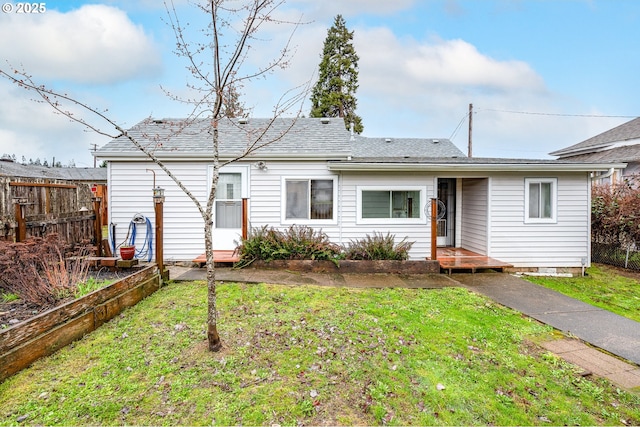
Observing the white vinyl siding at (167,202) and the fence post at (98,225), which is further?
the white vinyl siding at (167,202)

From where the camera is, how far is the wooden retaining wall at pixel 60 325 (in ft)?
8.84

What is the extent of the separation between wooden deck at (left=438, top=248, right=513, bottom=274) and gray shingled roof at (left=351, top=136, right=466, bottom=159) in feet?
19.8

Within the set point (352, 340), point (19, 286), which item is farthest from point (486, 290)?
point (19, 286)

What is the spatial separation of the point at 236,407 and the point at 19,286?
3.89 m

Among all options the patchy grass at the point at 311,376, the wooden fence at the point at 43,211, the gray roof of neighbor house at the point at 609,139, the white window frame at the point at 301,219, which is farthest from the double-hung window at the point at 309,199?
the gray roof of neighbor house at the point at 609,139

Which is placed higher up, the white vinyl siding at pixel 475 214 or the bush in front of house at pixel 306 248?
the white vinyl siding at pixel 475 214

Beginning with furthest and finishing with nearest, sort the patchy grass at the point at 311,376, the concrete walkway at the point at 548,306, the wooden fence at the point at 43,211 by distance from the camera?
the wooden fence at the point at 43,211, the concrete walkway at the point at 548,306, the patchy grass at the point at 311,376

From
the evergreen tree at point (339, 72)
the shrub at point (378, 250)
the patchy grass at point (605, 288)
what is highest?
the evergreen tree at point (339, 72)

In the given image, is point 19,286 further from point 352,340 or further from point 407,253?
point 407,253

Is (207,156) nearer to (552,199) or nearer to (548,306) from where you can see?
(548,306)

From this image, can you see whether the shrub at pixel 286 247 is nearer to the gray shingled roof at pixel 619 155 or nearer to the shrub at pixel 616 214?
the shrub at pixel 616 214

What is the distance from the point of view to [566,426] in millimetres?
2297

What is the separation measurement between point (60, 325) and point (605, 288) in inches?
368

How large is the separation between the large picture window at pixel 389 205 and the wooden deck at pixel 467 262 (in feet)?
3.95
